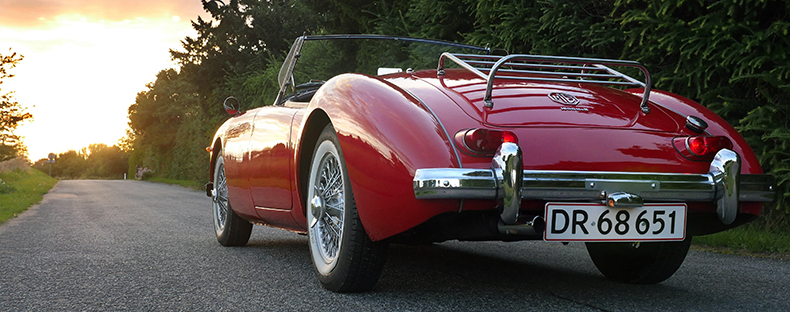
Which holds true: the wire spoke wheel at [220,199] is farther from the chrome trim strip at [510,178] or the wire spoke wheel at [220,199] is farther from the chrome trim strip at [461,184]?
the chrome trim strip at [510,178]

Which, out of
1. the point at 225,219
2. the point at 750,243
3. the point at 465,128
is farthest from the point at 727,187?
the point at 225,219

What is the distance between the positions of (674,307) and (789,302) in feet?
1.93

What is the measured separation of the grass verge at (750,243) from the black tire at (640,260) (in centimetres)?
192

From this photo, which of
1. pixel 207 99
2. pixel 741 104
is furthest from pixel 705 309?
pixel 207 99

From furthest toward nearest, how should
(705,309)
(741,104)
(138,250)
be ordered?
1. (741,104)
2. (138,250)
3. (705,309)

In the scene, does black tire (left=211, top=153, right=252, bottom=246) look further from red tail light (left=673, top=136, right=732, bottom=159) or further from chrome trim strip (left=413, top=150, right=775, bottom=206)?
red tail light (left=673, top=136, right=732, bottom=159)

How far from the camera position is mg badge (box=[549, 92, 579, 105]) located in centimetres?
290

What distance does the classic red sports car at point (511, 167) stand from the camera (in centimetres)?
245

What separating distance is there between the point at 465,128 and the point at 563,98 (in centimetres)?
61

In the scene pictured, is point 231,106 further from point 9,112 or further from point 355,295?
point 9,112

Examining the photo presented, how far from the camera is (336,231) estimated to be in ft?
10.4

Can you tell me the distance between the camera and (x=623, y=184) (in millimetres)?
2521

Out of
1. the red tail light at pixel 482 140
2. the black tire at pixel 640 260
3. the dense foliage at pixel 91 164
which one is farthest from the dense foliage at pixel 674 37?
the dense foliage at pixel 91 164

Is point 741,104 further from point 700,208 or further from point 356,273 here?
point 356,273
